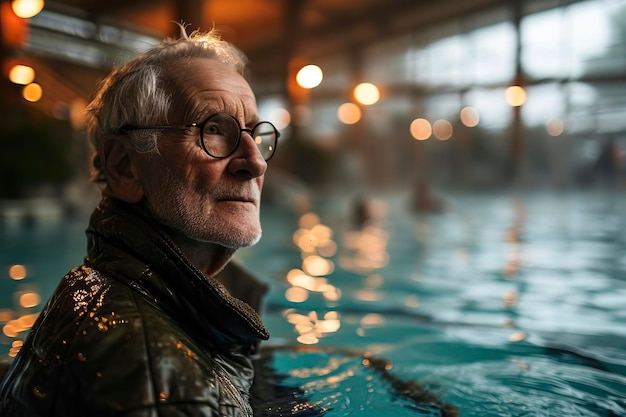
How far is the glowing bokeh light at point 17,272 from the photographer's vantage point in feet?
17.1

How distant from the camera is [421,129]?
17500 millimetres

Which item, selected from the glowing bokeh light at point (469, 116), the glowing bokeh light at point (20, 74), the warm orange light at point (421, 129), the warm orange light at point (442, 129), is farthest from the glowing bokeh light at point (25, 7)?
the glowing bokeh light at point (469, 116)

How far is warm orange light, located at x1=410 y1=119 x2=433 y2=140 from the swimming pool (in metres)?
7.80

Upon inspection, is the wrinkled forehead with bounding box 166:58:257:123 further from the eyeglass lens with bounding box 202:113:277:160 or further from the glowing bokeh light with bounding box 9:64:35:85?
the glowing bokeh light with bounding box 9:64:35:85

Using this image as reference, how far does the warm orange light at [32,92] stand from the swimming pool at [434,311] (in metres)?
3.87

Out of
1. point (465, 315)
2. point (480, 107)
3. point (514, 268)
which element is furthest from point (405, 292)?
point (480, 107)

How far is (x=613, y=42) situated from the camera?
14023 mm

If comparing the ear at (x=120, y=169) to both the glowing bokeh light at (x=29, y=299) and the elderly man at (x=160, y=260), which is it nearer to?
the elderly man at (x=160, y=260)

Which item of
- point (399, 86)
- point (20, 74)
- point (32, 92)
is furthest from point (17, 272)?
point (399, 86)

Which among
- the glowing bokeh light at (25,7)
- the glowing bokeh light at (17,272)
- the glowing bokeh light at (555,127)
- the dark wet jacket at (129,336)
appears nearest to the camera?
the dark wet jacket at (129,336)

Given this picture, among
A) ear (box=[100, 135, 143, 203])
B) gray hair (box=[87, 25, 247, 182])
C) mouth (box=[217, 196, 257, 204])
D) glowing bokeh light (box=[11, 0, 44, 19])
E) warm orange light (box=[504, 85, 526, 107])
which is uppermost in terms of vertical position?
warm orange light (box=[504, 85, 526, 107])

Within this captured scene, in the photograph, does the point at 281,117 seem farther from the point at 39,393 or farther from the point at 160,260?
the point at 39,393

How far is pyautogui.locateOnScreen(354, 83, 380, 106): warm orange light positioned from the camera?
1810 cm

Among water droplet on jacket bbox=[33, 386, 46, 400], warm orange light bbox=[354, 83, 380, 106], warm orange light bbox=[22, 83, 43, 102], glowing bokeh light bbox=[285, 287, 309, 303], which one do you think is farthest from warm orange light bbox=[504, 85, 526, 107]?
water droplet on jacket bbox=[33, 386, 46, 400]
